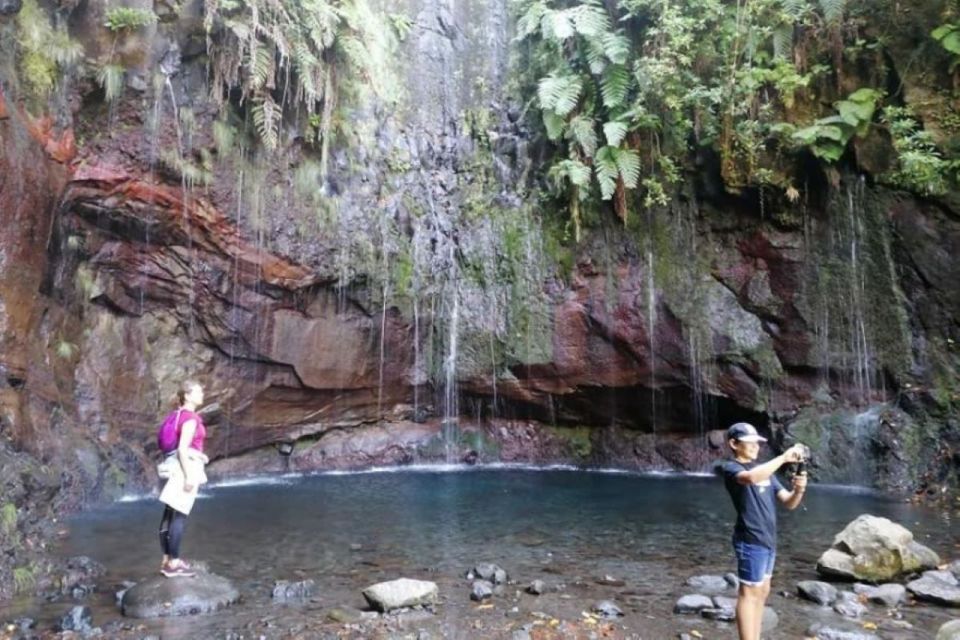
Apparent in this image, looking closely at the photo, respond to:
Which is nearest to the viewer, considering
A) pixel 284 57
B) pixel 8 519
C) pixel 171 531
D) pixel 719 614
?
pixel 719 614

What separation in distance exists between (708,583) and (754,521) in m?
2.30

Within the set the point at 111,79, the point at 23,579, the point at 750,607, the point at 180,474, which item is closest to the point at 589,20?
the point at 111,79

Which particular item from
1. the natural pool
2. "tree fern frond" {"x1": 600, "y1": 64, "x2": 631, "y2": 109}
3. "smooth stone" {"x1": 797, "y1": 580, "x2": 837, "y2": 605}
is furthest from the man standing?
"tree fern frond" {"x1": 600, "y1": 64, "x2": 631, "y2": 109}

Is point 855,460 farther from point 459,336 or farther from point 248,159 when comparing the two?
point 248,159

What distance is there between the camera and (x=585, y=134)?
13414 mm

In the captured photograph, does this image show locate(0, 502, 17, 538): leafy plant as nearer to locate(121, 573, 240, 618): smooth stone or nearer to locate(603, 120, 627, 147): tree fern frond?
locate(121, 573, 240, 618): smooth stone

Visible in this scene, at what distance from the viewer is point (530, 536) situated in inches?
337

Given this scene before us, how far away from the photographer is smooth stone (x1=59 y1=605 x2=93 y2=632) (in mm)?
5285

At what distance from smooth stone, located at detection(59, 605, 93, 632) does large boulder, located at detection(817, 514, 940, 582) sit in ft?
20.4

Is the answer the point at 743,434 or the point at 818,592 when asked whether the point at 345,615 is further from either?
the point at 818,592

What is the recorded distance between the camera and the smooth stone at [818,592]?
19.3ft

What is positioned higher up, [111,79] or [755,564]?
[111,79]

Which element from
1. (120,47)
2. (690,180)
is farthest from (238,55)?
(690,180)

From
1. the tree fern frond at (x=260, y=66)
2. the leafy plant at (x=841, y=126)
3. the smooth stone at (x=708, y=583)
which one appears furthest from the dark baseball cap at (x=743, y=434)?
the tree fern frond at (x=260, y=66)
